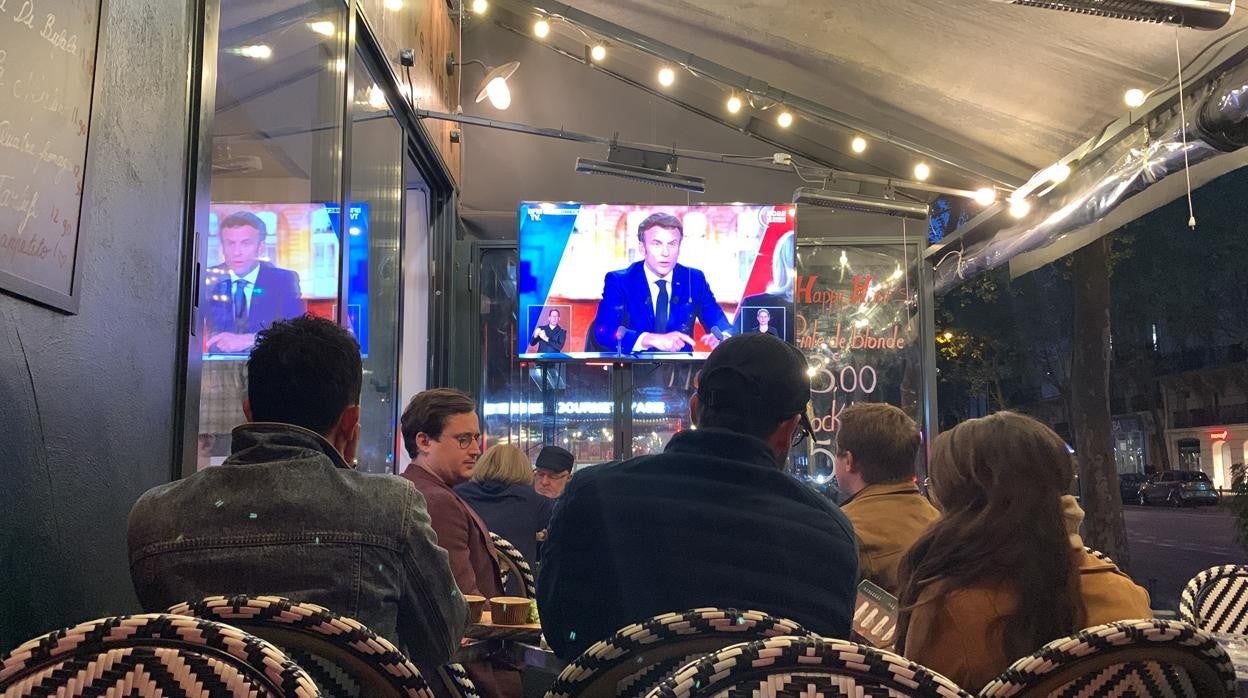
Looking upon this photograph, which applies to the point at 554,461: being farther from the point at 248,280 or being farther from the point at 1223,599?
the point at 1223,599

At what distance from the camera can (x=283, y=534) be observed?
150 cm

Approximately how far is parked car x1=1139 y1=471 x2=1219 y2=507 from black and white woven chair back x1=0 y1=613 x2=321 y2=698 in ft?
24.5

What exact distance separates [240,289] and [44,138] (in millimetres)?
1254

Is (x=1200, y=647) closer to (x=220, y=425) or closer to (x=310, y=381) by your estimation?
(x=310, y=381)

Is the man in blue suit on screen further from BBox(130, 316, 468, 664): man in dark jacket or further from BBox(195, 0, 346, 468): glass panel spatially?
BBox(130, 316, 468, 664): man in dark jacket

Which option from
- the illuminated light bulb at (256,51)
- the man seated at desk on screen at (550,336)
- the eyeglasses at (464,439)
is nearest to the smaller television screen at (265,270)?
the illuminated light bulb at (256,51)

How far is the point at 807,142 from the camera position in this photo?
299 inches

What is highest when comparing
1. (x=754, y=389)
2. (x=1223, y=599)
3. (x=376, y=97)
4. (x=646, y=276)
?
(x=376, y=97)

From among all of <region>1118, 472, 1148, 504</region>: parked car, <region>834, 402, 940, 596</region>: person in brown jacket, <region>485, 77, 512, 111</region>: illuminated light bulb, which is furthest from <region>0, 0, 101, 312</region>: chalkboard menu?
<region>1118, 472, 1148, 504</region>: parked car

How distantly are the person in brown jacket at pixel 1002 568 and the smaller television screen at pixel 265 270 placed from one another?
1.56 meters

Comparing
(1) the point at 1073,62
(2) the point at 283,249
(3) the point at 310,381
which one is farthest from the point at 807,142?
(3) the point at 310,381

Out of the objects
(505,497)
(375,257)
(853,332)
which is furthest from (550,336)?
(505,497)

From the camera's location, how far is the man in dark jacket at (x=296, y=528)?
4.91ft

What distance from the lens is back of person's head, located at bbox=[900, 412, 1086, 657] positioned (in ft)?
6.14
